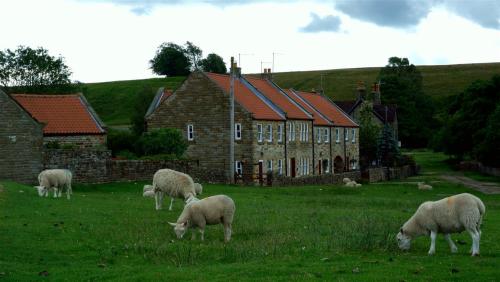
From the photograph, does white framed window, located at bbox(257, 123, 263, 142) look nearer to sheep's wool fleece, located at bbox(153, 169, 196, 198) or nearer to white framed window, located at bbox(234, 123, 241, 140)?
white framed window, located at bbox(234, 123, 241, 140)

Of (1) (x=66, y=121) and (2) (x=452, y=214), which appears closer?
(2) (x=452, y=214)

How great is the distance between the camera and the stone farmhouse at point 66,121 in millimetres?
53906

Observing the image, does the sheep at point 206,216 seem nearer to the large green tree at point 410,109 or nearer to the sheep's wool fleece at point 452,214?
the sheep's wool fleece at point 452,214

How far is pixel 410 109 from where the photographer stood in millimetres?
130250

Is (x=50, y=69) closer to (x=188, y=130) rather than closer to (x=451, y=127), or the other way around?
(x=188, y=130)

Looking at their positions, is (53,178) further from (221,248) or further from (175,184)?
(221,248)

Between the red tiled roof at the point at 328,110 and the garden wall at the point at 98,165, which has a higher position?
the red tiled roof at the point at 328,110

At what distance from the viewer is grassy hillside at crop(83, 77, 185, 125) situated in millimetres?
136375

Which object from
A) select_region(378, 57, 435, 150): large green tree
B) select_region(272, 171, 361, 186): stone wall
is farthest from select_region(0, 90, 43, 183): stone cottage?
select_region(378, 57, 435, 150): large green tree

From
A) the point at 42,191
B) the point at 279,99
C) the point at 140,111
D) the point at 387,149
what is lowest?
the point at 42,191

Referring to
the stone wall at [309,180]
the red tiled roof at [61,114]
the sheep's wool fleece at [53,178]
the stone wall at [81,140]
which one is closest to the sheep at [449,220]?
the sheep's wool fleece at [53,178]

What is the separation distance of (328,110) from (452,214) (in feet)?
212

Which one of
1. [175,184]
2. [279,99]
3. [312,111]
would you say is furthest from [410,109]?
[175,184]

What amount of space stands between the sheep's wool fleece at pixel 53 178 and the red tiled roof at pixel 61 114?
20.1m
